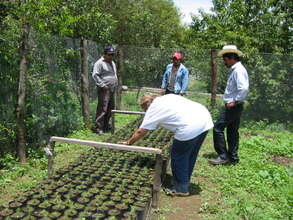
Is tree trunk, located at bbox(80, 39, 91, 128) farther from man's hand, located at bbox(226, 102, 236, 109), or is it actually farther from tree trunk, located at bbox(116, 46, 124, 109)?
man's hand, located at bbox(226, 102, 236, 109)

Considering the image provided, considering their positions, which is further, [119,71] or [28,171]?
[119,71]

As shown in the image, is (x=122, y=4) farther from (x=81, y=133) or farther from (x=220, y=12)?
(x=81, y=133)

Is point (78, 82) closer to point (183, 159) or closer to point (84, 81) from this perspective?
point (84, 81)

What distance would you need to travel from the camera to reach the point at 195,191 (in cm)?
400

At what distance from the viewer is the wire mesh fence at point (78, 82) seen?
183 inches

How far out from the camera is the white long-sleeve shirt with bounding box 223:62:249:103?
452 centimetres

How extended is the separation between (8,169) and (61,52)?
2.82 metres

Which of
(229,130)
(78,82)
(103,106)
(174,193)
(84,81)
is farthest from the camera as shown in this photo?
(78,82)

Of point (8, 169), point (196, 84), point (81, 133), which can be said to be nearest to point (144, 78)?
point (196, 84)

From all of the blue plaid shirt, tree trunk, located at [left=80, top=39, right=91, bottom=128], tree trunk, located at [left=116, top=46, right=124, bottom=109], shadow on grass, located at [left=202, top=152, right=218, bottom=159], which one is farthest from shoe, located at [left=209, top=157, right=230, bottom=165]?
tree trunk, located at [left=116, top=46, right=124, bottom=109]

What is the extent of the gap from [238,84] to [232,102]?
30 centimetres

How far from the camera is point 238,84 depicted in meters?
4.52

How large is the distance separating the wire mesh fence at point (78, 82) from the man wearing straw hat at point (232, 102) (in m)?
3.06

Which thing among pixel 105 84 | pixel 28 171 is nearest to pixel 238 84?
pixel 105 84
